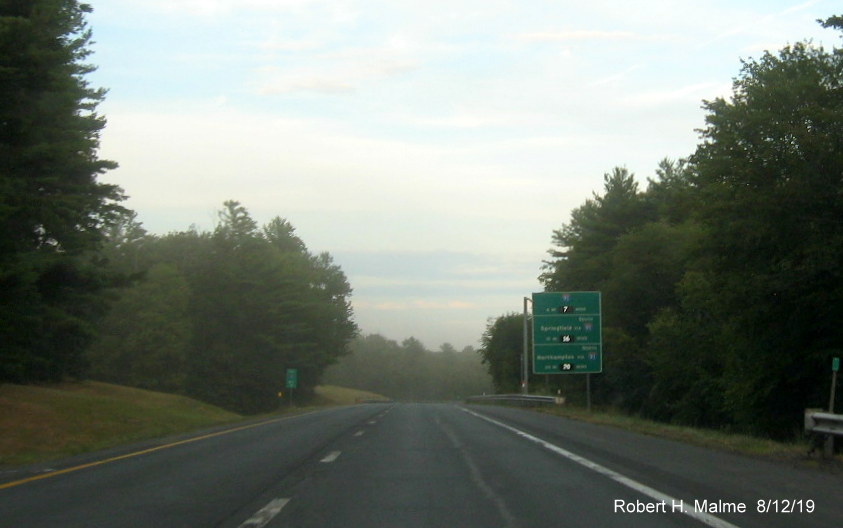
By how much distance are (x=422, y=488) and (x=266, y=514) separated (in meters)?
2.73

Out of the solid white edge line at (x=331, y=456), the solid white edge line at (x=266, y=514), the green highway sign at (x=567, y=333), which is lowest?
the solid white edge line at (x=331, y=456)

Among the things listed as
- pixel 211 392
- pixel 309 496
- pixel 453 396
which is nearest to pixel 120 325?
pixel 211 392

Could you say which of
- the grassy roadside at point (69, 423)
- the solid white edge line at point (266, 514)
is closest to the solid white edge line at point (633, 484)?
the solid white edge line at point (266, 514)

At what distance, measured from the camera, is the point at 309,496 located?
1034cm

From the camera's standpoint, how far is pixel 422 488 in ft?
36.5

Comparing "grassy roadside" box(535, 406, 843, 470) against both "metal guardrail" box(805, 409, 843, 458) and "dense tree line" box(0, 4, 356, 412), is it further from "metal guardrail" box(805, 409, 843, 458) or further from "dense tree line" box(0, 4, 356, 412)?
"dense tree line" box(0, 4, 356, 412)

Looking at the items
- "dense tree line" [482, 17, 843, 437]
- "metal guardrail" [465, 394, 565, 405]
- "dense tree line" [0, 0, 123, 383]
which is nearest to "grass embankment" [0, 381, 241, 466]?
"dense tree line" [0, 0, 123, 383]

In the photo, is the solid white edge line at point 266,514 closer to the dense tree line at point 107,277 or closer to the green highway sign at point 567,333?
the dense tree line at point 107,277

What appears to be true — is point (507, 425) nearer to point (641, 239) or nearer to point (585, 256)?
point (641, 239)

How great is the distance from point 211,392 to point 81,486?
67.6 m

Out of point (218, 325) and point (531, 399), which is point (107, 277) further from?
point (218, 325)

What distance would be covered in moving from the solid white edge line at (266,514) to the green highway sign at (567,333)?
29222mm

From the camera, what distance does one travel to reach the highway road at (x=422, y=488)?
874 cm

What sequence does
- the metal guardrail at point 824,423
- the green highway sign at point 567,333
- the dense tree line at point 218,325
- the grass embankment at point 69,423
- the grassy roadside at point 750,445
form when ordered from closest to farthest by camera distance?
the metal guardrail at point 824,423 → the grassy roadside at point 750,445 → the grass embankment at point 69,423 → the green highway sign at point 567,333 → the dense tree line at point 218,325
